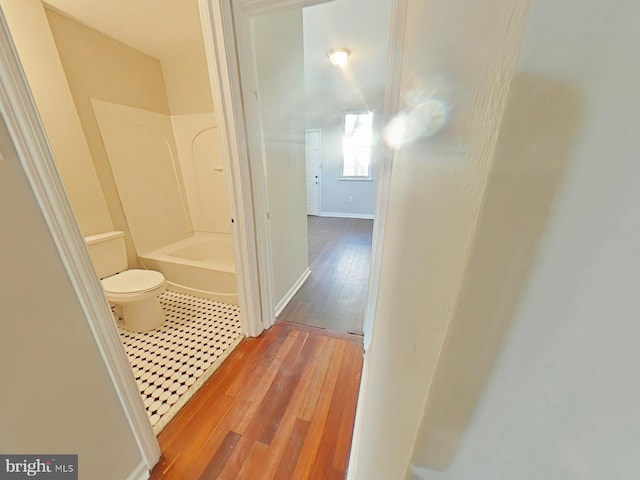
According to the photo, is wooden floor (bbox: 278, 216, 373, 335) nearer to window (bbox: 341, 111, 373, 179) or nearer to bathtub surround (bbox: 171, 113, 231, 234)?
bathtub surround (bbox: 171, 113, 231, 234)

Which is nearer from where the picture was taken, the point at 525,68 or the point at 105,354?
the point at 525,68

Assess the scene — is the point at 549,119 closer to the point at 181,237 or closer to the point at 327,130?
the point at 181,237

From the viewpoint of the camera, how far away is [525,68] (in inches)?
4.5

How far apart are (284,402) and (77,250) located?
1141 mm

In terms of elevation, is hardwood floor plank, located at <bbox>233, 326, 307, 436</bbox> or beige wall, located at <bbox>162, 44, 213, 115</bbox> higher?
beige wall, located at <bbox>162, 44, 213, 115</bbox>

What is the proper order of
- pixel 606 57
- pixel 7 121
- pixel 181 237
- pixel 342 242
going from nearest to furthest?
pixel 606 57 → pixel 7 121 → pixel 181 237 → pixel 342 242

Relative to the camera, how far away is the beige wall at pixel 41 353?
2.02ft

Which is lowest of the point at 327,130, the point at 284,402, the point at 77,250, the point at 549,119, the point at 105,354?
the point at 284,402

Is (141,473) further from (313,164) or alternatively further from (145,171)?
(313,164)

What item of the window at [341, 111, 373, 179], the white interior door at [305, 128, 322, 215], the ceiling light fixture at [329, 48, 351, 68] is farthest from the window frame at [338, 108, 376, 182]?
the ceiling light fixture at [329, 48, 351, 68]

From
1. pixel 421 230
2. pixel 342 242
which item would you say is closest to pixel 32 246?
pixel 421 230

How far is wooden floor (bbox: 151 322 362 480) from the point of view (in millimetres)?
1021

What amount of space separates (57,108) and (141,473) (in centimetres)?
241

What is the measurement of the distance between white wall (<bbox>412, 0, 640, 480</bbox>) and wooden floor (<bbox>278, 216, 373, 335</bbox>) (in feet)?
5.57
